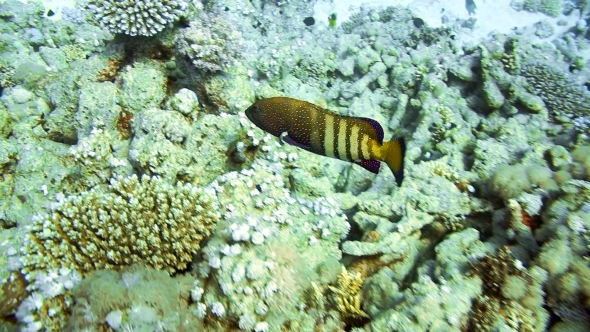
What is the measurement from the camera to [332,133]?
Result: 2865mm

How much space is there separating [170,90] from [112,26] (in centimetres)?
95

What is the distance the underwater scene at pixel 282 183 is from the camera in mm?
2727

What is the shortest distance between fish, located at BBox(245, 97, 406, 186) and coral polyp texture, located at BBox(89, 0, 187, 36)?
229 centimetres

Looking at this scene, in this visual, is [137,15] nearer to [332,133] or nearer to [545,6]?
[332,133]

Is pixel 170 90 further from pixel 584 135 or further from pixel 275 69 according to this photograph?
pixel 584 135

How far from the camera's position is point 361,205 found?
3.94 m

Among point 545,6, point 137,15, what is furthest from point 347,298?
point 545,6

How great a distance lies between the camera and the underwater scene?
107 inches

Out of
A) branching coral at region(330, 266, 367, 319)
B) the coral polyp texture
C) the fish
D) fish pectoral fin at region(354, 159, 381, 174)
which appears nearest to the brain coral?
the fish

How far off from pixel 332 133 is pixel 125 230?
6.09 feet

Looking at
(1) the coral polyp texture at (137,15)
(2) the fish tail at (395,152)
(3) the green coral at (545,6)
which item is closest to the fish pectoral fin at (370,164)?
(2) the fish tail at (395,152)

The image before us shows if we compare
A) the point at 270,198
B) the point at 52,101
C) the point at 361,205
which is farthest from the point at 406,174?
the point at 52,101

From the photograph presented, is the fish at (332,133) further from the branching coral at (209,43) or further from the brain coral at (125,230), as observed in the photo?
the branching coral at (209,43)

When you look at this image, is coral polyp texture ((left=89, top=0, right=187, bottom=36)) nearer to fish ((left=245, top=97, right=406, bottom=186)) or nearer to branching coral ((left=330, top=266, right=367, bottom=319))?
fish ((left=245, top=97, right=406, bottom=186))
